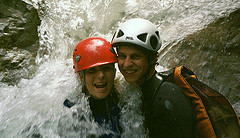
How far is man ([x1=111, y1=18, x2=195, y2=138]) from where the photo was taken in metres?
1.89

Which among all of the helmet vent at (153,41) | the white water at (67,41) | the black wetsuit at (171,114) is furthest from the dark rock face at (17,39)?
the black wetsuit at (171,114)

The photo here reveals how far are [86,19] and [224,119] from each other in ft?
19.3

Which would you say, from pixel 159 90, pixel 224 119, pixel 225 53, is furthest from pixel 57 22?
pixel 224 119

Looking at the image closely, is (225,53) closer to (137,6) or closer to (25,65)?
(137,6)

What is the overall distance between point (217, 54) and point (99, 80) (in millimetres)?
2972

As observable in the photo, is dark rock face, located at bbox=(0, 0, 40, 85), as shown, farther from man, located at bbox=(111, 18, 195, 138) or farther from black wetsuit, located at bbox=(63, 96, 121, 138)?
man, located at bbox=(111, 18, 195, 138)

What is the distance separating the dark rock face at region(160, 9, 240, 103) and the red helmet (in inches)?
85.2

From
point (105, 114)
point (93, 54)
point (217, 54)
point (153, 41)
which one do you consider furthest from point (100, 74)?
point (217, 54)

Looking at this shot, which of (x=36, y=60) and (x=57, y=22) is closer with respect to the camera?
(x=36, y=60)

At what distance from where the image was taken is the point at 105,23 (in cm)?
586

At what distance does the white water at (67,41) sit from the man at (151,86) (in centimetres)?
55

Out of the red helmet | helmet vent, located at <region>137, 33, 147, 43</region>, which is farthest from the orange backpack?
the red helmet

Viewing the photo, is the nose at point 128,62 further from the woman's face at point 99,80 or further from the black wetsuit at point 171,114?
the black wetsuit at point 171,114

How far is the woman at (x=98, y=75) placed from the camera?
2549 millimetres
